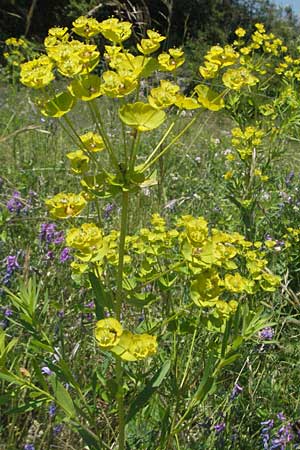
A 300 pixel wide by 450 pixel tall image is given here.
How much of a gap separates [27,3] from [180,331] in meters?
10.9

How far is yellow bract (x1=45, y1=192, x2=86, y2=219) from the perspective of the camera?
99cm

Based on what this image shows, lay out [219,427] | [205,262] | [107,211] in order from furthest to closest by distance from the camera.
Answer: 1. [107,211]
2. [219,427]
3. [205,262]

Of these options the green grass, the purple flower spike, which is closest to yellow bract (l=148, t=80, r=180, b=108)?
the green grass

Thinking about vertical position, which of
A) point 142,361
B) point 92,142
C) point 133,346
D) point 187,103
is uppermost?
point 187,103

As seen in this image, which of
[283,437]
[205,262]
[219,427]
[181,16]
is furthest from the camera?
[181,16]

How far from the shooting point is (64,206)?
3.27 feet

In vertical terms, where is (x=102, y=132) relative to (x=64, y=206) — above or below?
above

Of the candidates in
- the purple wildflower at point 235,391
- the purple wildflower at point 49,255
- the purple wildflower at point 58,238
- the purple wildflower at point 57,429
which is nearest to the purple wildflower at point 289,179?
the purple wildflower at point 58,238

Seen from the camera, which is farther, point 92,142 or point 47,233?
point 47,233

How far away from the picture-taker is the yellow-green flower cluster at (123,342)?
90cm

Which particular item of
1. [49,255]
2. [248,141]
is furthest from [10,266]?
[248,141]

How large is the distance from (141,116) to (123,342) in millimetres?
332

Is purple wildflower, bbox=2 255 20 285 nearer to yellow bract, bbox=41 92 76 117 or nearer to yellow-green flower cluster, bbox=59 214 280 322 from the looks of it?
yellow-green flower cluster, bbox=59 214 280 322

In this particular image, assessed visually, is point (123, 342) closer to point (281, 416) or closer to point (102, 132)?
point (102, 132)
